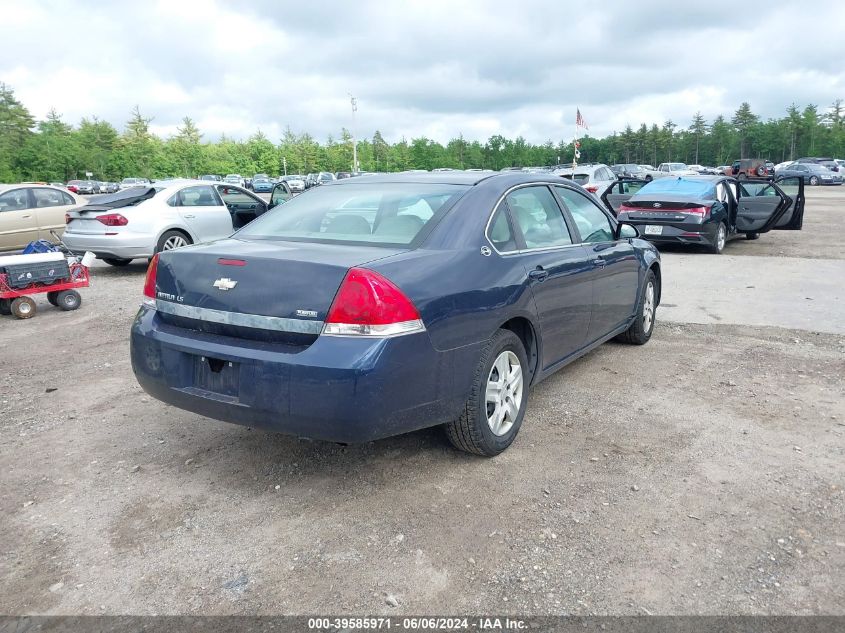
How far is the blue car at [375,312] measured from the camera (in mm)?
3059

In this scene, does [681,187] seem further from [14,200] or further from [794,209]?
[14,200]

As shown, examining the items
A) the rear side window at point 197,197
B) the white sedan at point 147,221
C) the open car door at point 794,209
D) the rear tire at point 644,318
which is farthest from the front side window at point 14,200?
the open car door at point 794,209

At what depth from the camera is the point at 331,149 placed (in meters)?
88.4

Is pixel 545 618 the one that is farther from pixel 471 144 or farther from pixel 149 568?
pixel 471 144

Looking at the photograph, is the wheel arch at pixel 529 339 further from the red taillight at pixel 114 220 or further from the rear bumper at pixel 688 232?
the rear bumper at pixel 688 232

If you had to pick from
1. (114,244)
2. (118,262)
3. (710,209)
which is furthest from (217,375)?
(710,209)

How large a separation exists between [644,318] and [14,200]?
496 inches

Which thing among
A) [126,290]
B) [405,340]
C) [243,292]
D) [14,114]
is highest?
[14,114]

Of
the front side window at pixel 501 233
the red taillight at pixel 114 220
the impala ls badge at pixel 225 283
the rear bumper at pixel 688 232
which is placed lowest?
the rear bumper at pixel 688 232

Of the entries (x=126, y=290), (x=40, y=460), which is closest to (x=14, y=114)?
(x=126, y=290)

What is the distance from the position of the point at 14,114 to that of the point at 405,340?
82.4m

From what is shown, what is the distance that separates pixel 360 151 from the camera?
8725cm

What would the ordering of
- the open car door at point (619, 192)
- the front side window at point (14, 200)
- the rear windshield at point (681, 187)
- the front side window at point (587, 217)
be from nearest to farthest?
the front side window at point (587, 217)
the rear windshield at point (681, 187)
the front side window at point (14, 200)
the open car door at point (619, 192)

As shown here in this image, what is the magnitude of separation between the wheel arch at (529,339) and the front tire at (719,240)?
32.4ft
